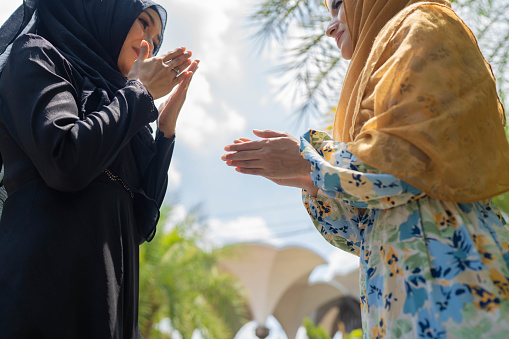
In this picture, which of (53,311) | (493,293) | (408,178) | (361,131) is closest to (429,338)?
(493,293)

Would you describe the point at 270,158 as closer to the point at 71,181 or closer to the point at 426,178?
the point at 426,178

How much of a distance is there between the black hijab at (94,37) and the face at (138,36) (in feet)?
0.06

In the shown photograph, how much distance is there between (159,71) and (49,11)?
1.35ft

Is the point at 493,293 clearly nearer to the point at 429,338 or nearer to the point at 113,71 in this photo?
the point at 429,338

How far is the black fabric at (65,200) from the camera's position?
1.14 m

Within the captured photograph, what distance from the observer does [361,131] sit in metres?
1.30

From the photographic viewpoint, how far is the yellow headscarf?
3.94 feet

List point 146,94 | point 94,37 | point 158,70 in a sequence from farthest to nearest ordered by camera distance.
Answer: point 94,37, point 158,70, point 146,94

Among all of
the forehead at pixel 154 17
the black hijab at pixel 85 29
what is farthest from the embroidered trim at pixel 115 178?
the forehead at pixel 154 17

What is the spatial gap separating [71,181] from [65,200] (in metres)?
0.09

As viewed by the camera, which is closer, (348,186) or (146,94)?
(348,186)

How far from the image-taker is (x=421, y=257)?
1171 millimetres

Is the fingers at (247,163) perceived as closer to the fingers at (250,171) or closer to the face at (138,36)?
the fingers at (250,171)

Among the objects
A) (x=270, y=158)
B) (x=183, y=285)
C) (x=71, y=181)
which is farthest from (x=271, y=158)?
(x=183, y=285)
